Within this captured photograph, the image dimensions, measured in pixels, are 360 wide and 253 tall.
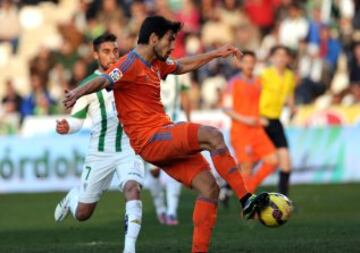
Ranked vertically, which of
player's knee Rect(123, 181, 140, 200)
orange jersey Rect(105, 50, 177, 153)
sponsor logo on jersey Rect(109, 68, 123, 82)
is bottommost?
player's knee Rect(123, 181, 140, 200)

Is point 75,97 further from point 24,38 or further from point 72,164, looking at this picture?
point 24,38

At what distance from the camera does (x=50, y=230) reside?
591 inches

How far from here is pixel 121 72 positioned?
32.3 feet

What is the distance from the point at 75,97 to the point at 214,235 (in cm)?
479

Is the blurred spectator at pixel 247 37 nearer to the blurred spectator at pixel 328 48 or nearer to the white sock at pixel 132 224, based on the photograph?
the blurred spectator at pixel 328 48

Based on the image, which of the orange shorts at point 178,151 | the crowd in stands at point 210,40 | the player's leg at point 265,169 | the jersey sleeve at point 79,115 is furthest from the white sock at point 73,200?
the crowd in stands at point 210,40

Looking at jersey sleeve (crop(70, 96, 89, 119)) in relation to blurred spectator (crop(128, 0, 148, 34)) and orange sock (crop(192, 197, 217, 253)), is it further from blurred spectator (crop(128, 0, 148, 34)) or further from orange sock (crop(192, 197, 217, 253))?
blurred spectator (crop(128, 0, 148, 34))

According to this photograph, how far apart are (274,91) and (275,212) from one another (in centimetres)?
829

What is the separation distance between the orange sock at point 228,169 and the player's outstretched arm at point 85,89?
1.12 meters

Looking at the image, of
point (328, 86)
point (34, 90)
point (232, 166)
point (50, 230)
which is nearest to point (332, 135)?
point (328, 86)

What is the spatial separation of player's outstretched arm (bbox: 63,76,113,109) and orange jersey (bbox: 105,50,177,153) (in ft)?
0.79

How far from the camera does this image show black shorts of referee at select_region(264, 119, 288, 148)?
17516mm

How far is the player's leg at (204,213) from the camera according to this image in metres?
9.78

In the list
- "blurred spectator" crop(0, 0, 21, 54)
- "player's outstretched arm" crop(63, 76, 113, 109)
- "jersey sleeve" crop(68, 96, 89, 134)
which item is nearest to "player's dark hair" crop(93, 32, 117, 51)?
"jersey sleeve" crop(68, 96, 89, 134)
